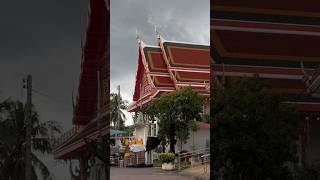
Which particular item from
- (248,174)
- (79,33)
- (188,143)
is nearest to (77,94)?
(79,33)

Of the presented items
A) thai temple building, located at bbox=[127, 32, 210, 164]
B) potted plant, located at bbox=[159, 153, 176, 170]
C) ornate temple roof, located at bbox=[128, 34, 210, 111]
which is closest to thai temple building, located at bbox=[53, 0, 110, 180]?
potted plant, located at bbox=[159, 153, 176, 170]

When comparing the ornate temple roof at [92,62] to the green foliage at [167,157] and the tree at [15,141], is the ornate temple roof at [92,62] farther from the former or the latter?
the green foliage at [167,157]

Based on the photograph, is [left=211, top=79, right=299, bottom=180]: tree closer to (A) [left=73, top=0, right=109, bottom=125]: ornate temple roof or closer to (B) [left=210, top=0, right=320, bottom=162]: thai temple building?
(B) [left=210, top=0, right=320, bottom=162]: thai temple building

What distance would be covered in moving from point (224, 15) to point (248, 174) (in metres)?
1.42

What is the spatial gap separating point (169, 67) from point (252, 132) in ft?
35.6

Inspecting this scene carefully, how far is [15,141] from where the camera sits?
12.1 feet

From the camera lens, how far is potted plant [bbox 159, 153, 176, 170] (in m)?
10.5

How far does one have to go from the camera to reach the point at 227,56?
406cm

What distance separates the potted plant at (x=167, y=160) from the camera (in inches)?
415

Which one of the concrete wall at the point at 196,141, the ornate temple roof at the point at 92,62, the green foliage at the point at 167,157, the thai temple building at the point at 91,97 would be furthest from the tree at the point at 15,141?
the concrete wall at the point at 196,141

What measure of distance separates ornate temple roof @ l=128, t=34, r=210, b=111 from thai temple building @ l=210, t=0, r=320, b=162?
8778mm

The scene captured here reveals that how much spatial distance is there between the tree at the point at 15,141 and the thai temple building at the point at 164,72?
9.13 m

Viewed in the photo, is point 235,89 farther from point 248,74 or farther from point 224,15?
point 224,15

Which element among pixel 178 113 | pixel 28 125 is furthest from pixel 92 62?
pixel 178 113
